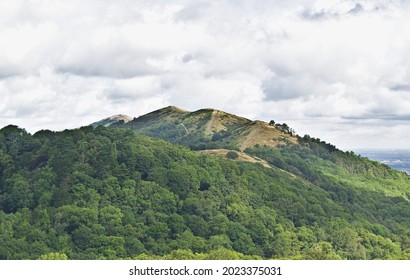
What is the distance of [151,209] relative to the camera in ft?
Result: 410

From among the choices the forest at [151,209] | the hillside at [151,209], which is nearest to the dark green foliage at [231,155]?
the forest at [151,209]

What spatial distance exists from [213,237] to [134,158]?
1279 inches

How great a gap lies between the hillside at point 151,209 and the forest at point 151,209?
24 centimetres

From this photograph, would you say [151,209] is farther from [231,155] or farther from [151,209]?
[231,155]

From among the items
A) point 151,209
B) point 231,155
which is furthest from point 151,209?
point 231,155

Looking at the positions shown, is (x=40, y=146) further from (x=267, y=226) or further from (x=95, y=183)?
(x=267, y=226)

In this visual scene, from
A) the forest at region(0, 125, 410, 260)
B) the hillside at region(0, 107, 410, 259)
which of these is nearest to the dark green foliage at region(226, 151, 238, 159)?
the forest at region(0, 125, 410, 260)

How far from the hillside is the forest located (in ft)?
0.80

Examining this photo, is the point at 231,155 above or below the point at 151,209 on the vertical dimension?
above

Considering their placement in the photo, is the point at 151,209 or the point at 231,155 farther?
the point at 231,155

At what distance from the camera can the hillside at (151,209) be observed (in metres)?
109

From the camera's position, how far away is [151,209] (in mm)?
124875

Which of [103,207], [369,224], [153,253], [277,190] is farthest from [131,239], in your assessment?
[369,224]

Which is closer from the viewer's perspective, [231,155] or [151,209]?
[151,209]
